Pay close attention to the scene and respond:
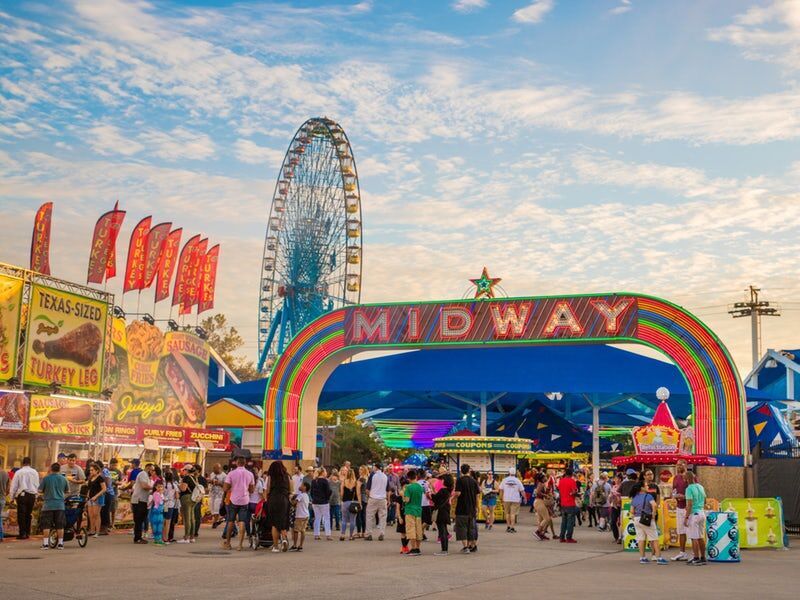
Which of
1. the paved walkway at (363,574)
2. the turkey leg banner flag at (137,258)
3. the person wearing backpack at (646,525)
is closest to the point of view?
the paved walkway at (363,574)

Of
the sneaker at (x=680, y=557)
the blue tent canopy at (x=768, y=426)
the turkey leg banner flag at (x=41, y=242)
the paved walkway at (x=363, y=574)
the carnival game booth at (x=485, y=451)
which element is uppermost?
the turkey leg banner flag at (x=41, y=242)

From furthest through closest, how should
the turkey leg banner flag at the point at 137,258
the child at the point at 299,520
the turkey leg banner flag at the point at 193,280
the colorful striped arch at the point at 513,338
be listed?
the turkey leg banner flag at the point at 193,280 → the turkey leg banner flag at the point at 137,258 → the colorful striped arch at the point at 513,338 → the child at the point at 299,520

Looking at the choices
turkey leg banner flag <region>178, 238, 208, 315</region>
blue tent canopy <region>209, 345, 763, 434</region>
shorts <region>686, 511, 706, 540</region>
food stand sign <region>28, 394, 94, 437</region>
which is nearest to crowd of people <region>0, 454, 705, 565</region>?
shorts <region>686, 511, 706, 540</region>

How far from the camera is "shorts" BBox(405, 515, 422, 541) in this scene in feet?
59.9

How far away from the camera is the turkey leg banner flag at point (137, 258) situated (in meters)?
42.7

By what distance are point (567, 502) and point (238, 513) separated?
717 cm

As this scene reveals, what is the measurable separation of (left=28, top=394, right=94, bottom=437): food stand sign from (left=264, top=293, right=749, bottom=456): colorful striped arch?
21.5 ft

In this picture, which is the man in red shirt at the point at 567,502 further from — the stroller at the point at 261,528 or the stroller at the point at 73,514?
the stroller at the point at 73,514

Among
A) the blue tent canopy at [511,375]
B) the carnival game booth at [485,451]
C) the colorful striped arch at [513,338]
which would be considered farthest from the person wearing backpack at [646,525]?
the blue tent canopy at [511,375]

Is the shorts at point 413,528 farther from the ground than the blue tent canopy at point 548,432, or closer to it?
closer to it

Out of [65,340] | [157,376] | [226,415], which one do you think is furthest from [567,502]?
[226,415]

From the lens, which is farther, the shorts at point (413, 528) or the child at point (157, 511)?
the child at point (157, 511)

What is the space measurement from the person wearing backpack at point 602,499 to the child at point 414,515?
9.14 meters

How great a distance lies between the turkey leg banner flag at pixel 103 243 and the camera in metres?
37.8
